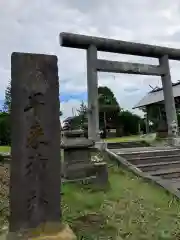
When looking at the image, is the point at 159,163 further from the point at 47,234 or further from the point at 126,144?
the point at 47,234

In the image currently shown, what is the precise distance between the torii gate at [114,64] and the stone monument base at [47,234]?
7.43m

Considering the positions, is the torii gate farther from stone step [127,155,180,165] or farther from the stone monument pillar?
the stone monument pillar

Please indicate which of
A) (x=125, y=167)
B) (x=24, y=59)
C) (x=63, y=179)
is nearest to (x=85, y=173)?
(x=63, y=179)

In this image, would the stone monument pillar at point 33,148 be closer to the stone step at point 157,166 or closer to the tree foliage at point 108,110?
the stone step at point 157,166

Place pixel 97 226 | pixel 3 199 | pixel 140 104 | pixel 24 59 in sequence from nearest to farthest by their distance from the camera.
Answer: pixel 24 59 < pixel 97 226 < pixel 3 199 < pixel 140 104

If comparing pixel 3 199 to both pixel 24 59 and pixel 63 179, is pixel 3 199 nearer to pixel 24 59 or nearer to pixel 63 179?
pixel 63 179

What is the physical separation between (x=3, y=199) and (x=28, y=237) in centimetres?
254

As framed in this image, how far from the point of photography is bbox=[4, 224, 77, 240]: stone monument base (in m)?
2.75

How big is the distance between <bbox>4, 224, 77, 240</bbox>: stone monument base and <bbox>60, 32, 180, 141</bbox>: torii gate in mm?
7431

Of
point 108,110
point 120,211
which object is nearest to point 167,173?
point 120,211

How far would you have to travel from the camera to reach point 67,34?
1033 cm

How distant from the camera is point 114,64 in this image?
37.6ft

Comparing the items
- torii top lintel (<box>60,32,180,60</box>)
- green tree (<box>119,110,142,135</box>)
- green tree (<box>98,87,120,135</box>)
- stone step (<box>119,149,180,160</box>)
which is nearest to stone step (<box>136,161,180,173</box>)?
stone step (<box>119,149,180,160</box>)

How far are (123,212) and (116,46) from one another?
8.10m
